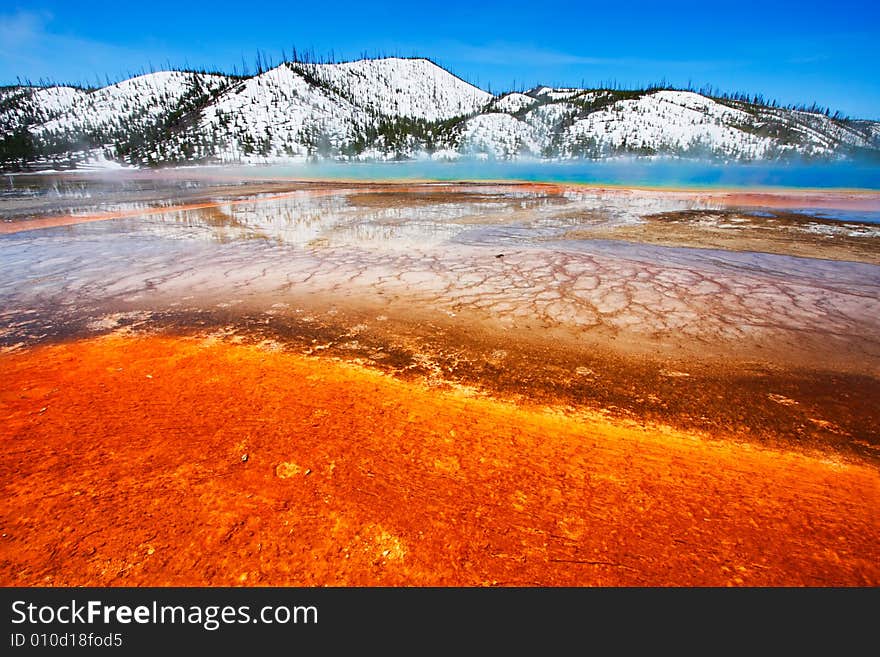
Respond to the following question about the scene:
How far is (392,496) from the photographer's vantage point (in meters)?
1.94

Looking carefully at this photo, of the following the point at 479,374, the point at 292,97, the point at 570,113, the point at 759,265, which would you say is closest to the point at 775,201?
the point at 759,265

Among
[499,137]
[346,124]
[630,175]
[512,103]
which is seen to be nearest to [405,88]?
[512,103]

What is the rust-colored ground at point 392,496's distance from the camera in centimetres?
159

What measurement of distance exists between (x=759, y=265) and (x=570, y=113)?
93.9 m

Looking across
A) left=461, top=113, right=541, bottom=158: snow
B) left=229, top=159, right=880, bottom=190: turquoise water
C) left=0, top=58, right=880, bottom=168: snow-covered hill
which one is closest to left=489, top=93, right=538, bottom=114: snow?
left=0, top=58, right=880, bottom=168: snow-covered hill

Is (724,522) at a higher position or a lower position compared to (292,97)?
lower

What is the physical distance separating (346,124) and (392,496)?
9345cm

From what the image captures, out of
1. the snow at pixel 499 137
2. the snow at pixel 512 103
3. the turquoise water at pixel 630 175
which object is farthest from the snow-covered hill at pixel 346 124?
the turquoise water at pixel 630 175

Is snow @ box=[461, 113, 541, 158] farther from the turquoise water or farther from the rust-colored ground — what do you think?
the rust-colored ground

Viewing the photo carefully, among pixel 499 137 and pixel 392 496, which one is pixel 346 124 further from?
pixel 392 496

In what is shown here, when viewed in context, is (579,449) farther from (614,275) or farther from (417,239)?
(417,239)

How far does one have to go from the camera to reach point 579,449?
2.30m

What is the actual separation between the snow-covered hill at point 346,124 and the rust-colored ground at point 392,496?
79.7 m

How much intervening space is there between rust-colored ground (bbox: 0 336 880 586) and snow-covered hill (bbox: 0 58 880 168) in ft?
261
